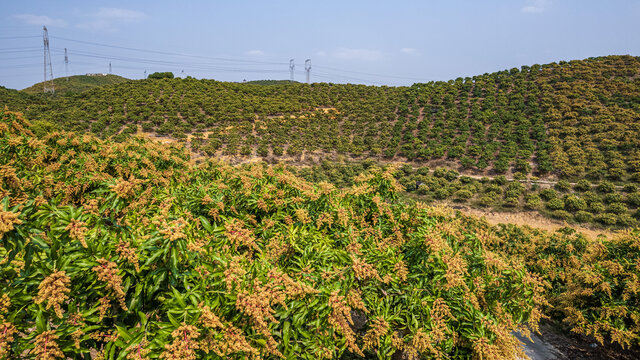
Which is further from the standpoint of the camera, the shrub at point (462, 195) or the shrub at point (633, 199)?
the shrub at point (462, 195)

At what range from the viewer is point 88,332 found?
3336 millimetres

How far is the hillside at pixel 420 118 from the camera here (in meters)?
33.3

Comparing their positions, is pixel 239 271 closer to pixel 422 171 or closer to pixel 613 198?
pixel 422 171

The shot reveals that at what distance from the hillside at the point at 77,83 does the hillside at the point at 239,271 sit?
7694 centimetres

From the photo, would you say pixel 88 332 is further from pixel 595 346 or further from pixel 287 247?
pixel 595 346

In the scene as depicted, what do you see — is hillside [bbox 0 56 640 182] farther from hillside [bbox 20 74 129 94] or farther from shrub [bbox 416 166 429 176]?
hillside [bbox 20 74 129 94]

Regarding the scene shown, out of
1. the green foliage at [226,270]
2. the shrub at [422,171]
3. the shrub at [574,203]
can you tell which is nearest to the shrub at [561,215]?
the shrub at [574,203]

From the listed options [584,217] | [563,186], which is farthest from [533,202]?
[563,186]

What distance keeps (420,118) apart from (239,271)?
4681 centimetres

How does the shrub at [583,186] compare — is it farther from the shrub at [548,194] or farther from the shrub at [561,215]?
the shrub at [561,215]

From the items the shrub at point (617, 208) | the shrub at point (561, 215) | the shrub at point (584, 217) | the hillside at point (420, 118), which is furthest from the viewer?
the hillside at point (420, 118)

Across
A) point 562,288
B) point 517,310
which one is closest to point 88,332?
point 517,310

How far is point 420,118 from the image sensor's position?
1793 inches

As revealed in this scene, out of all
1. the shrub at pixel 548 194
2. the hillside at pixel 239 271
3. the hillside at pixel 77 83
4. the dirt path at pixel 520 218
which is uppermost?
the hillside at pixel 77 83
